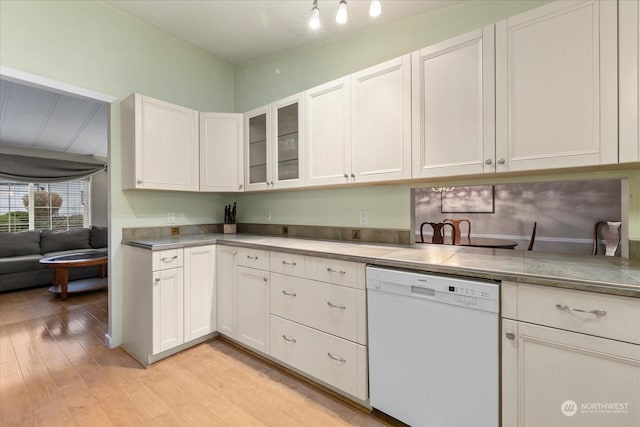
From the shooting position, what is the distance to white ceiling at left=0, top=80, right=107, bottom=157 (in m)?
3.18

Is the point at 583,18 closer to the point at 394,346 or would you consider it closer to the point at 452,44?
the point at 452,44

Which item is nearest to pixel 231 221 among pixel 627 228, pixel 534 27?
pixel 534 27

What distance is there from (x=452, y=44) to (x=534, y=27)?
39 centimetres

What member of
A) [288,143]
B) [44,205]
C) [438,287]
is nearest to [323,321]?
[438,287]

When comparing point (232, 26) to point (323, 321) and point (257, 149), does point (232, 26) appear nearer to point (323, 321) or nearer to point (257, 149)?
point (257, 149)

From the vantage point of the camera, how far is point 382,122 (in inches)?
76.7

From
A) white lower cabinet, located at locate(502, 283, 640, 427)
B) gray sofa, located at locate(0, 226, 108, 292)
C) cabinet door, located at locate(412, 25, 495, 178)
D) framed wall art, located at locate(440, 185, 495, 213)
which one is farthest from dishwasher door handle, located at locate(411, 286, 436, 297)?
gray sofa, located at locate(0, 226, 108, 292)

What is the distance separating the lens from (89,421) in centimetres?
157

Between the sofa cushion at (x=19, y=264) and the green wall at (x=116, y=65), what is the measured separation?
2997 mm

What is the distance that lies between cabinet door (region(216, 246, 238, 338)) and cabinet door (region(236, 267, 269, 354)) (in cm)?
7

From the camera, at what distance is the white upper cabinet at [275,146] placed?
2.43m

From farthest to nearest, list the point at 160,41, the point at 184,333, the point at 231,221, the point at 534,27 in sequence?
the point at 231,221
the point at 160,41
the point at 184,333
the point at 534,27

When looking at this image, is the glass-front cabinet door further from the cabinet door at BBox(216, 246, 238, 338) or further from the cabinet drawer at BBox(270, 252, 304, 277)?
the cabinet drawer at BBox(270, 252, 304, 277)

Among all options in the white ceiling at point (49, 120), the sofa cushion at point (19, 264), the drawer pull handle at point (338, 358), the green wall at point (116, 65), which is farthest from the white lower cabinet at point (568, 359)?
the sofa cushion at point (19, 264)
